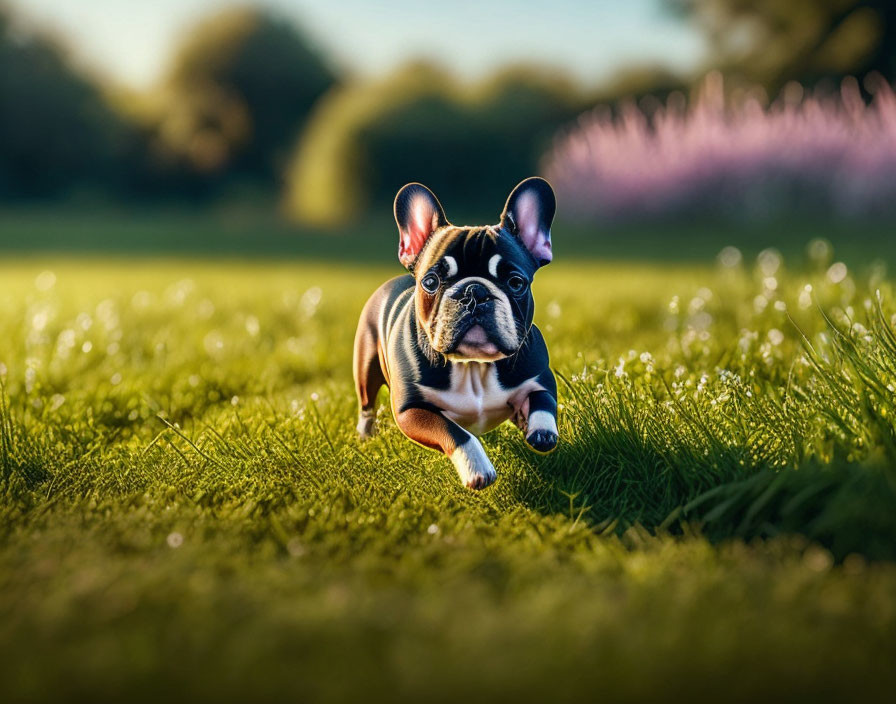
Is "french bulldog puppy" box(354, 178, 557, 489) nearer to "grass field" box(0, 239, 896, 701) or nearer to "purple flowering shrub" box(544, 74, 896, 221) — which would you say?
"grass field" box(0, 239, 896, 701)

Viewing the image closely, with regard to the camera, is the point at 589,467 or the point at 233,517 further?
the point at 589,467

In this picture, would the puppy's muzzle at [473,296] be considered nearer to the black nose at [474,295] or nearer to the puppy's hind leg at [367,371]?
the black nose at [474,295]

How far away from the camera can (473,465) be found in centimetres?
249

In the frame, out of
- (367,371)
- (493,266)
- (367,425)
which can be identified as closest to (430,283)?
(493,266)

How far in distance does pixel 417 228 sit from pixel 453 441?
0.72 meters

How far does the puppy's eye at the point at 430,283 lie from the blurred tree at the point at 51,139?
85.2ft

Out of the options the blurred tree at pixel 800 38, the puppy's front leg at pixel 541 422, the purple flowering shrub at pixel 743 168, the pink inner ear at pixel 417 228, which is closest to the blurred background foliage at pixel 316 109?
the blurred tree at pixel 800 38

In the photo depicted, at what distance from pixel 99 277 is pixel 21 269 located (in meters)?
2.04

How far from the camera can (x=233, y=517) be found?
269 centimetres

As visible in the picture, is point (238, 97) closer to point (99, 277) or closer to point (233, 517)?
point (99, 277)

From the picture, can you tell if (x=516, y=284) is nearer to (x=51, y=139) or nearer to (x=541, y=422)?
(x=541, y=422)

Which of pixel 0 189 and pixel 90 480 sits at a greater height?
pixel 0 189

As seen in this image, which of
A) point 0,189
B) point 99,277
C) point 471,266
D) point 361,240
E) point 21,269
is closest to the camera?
point 471,266

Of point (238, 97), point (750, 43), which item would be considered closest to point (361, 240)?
point (750, 43)
